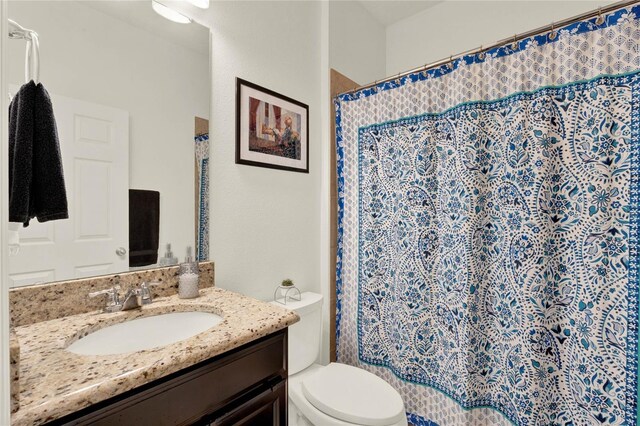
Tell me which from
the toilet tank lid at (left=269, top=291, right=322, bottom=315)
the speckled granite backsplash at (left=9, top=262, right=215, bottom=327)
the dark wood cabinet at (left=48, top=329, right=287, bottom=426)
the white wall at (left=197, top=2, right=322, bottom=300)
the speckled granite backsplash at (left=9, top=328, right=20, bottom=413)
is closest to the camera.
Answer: the speckled granite backsplash at (left=9, top=328, right=20, bottom=413)

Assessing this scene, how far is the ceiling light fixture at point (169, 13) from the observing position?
1.21 meters

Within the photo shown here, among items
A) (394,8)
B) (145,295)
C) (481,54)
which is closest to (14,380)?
(145,295)

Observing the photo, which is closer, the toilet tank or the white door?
the white door

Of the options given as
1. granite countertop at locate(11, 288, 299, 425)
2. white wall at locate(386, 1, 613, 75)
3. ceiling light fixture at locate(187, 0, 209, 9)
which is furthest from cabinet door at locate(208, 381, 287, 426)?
white wall at locate(386, 1, 613, 75)

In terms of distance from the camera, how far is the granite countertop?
58 cm

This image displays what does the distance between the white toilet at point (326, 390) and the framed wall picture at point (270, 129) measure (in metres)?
0.77

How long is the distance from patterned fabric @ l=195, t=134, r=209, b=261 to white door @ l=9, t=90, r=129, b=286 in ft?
0.91

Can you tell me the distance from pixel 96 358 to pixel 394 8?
2.69 metres

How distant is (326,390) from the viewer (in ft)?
4.37

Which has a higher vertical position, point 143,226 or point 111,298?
point 143,226

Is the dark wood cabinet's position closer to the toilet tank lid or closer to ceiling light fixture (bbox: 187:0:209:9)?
the toilet tank lid

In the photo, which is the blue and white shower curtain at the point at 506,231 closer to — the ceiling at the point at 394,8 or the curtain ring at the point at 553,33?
the curtain ring at the point at 553,33

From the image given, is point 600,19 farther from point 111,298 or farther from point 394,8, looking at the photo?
point 111,298

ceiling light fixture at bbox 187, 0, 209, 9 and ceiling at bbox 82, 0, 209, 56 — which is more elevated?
ceiling light fixture at bbox 187, 0, 209, 9
